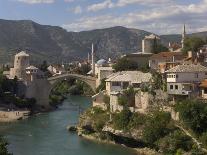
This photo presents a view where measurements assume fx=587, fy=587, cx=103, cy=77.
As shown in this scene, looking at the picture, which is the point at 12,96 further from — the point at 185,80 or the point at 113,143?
the point at 185,80

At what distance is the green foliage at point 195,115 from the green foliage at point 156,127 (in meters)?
1.63

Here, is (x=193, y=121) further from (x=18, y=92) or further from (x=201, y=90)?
(x=18, y=92)

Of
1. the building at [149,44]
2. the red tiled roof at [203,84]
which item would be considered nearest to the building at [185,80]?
the red tiled roof at [203,84]

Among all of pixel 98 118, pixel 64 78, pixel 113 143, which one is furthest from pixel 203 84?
pixel 64 78

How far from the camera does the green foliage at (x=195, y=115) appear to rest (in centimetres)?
3170

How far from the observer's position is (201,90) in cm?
3525

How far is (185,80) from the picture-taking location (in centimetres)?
3609

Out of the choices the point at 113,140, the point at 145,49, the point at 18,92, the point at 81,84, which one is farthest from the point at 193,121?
the point at 81,84

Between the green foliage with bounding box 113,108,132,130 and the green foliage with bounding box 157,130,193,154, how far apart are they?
3.72 metres

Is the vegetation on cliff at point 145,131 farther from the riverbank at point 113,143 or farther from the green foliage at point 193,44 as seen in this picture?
the green foliage at point 193,44

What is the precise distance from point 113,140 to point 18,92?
2760 cm

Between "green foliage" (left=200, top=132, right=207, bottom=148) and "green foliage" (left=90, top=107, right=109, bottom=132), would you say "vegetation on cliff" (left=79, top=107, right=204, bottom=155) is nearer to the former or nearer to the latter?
"green foliage" (left=90, top=107, right=109, bottom=132)

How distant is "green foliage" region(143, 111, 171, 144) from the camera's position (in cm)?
3347

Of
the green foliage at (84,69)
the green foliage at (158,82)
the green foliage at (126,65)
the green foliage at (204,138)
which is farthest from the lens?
the green foliage at (84,69)
